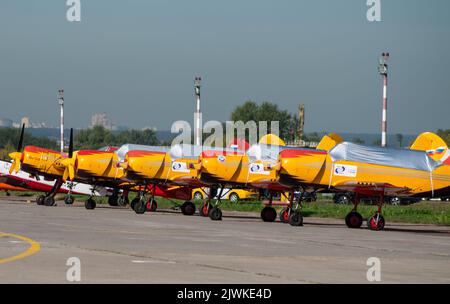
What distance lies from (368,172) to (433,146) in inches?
118

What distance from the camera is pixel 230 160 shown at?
34.5 metres

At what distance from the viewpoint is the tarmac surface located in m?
14.8

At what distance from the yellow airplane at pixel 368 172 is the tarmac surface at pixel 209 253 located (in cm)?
170

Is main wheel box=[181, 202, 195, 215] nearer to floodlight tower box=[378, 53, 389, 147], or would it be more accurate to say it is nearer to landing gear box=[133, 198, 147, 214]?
landing gear box=[133, 198, 147, 214]

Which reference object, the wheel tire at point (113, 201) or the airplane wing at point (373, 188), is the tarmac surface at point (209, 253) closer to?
the airplane wing at point (373, 188)

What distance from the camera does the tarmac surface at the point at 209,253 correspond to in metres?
14.8

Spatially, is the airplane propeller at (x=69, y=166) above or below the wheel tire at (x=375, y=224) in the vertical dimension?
above

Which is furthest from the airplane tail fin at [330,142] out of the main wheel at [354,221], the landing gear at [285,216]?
the main wheel at [354,221]

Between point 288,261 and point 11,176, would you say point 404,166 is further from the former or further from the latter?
point 11,176

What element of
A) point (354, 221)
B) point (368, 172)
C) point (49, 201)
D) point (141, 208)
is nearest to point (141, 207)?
point (141, 208)

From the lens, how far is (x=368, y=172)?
99.6 feet

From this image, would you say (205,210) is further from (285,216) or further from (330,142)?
(330,142)

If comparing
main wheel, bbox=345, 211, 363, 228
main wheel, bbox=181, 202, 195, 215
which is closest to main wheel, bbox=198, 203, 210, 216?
main wheel, bbox=181, 202, 195, 215

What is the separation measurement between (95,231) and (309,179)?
8.60 meters
